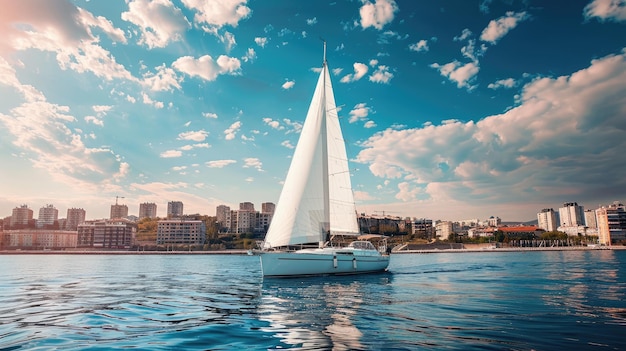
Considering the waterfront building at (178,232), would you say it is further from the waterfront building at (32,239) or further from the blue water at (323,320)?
the blue water at (323,320)

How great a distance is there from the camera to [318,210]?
33.3 meters

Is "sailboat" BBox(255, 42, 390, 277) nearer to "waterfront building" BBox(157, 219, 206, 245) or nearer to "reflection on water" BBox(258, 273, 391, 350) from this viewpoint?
"reflection on water" BBox(258, 273, 391, 350)

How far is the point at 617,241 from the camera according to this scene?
527 ft

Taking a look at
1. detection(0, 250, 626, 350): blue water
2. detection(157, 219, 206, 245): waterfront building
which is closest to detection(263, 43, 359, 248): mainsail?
detection(0, 250, 626, 350): blue water

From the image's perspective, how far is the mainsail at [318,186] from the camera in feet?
104

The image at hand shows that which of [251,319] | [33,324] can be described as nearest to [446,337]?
[251,319]

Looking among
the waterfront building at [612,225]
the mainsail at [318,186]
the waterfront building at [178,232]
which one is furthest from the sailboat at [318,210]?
the waterfront building at [612,225]

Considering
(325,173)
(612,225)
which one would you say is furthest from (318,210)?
(612,225)

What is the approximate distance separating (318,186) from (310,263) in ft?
22.7

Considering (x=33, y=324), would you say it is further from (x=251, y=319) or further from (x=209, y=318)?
(x=251, y=319)

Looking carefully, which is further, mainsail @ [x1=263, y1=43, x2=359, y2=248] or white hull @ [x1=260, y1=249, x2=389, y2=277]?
mainsail @ [x1=263, y1=43, x2=359, y2=248]

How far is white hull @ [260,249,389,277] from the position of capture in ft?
99.8

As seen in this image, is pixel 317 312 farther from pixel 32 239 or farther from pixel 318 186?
pixel 32 239

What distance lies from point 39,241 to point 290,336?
220706 millimetres
